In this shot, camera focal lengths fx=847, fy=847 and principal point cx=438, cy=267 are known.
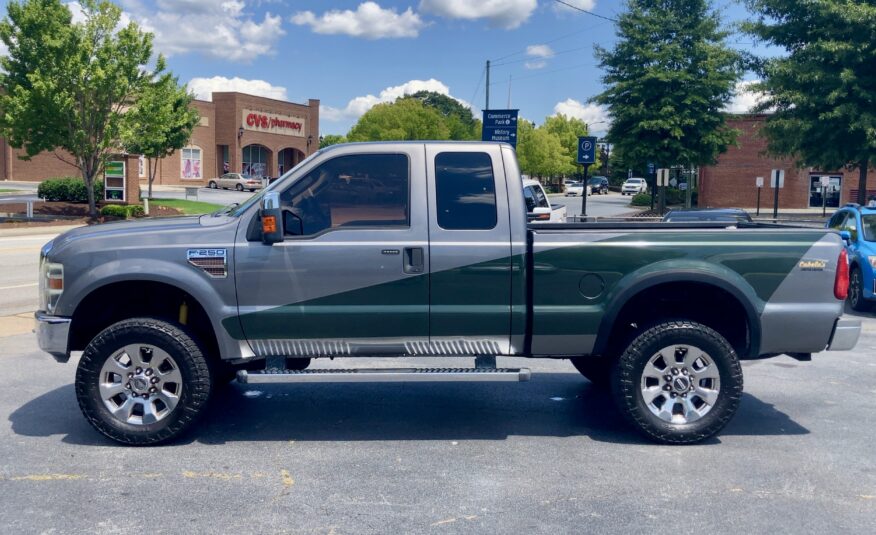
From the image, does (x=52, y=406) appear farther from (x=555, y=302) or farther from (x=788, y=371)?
(x=788, y=371)

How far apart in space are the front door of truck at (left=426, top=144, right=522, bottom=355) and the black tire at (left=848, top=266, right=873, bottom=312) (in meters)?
8.43

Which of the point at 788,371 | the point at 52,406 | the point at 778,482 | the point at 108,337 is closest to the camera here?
the point at 778,482

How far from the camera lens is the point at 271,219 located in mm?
5469

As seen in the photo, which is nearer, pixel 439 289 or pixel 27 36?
pixel 439 289

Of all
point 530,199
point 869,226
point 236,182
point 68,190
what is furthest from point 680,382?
point 236,182

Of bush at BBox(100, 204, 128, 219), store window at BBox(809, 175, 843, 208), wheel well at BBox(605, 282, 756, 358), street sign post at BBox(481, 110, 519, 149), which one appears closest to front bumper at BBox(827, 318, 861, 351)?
wheel well at BBox(605, 282, 756, 358)

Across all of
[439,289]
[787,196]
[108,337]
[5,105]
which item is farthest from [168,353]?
[787,196]

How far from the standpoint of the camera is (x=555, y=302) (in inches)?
225

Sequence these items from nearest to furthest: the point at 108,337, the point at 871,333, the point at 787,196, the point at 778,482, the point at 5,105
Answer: the point at 778,482 → the point at 108,337 → the point at 871,333 → the point at 5,105 → the point at 787,196

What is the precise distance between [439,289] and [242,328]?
133cm

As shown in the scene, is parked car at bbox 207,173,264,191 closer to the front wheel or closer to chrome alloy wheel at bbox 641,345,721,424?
the front wheel

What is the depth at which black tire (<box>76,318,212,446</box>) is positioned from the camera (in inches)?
220

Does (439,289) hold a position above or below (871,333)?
above

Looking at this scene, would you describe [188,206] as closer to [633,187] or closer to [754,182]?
[754,182]
